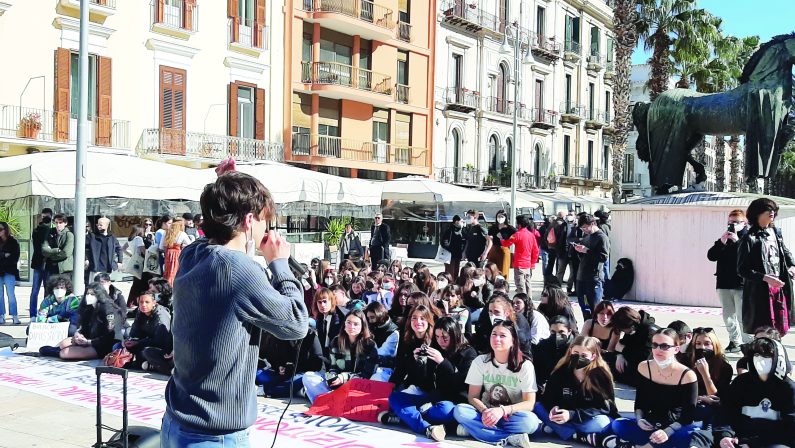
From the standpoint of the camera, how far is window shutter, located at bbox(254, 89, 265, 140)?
Result: 93.0 feet

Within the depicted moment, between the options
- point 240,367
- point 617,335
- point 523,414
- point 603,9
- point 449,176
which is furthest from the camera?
point 603,9

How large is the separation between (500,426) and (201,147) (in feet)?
70.9

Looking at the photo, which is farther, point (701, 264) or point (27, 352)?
point (701, 264)

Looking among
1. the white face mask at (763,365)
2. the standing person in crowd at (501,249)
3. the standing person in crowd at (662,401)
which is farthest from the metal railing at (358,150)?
the white face mask at (763,365)

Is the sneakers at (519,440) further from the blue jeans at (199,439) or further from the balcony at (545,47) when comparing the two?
the balcony at (545,47)

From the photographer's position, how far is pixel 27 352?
968 cm

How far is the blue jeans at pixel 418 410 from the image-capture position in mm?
6480

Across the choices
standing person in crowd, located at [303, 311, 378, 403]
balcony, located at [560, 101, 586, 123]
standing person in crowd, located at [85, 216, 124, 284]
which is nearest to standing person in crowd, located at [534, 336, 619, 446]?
standing person in crowd, located at [303, 311, 378, 403]

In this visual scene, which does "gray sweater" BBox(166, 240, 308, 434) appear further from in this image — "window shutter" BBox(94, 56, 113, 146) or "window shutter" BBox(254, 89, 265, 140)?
"window shutter" BBox(254, 89, 265, 140)

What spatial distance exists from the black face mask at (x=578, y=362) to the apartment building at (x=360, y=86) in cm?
2387

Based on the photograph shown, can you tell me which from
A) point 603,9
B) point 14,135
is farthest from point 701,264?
point 603,9

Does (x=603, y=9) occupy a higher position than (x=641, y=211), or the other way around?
(x=603, y=9)

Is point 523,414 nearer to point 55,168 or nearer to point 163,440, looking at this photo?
point 163,440

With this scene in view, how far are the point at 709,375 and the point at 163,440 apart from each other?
486 cm
